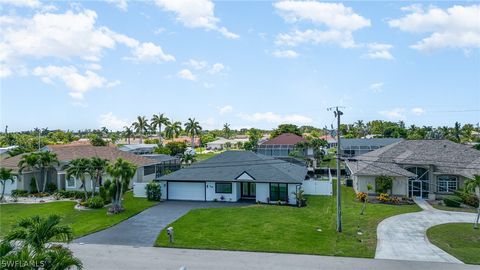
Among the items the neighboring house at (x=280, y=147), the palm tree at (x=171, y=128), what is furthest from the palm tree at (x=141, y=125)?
the neighboring house at (x=280, y=147)

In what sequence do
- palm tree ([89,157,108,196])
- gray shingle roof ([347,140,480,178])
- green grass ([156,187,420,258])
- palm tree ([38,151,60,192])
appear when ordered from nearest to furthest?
green grass ([156,187,420,258]) → palm tree ([89,157,108,196]) → gray shingle roof ([347,140,480,178]) → palm tree ([38,151,60,192])

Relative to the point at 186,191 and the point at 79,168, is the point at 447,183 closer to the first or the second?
the point at 186,191

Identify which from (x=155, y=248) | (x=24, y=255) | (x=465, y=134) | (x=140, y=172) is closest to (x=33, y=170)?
(x=140, y=172)

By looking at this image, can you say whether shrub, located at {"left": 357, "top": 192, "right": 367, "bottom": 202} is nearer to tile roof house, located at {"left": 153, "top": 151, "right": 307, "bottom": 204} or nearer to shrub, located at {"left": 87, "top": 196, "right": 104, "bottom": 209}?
tile roof house, located at {"left": 153, "top": 151, "right": 307, "bottom": 204}

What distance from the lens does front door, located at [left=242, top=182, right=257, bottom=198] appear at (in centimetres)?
Result: 3762

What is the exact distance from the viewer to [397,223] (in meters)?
28.1

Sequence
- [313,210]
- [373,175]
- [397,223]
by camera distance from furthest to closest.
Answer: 1. [373,175]
2. [313,210]
3. [397,223]

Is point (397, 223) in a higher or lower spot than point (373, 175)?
lower

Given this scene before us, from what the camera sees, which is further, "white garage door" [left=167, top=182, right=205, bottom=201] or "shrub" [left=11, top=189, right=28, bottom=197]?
"shrub" [left=11, top=189, right=28, bottom=197]

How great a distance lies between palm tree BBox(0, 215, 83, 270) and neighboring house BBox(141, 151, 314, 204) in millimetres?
24966

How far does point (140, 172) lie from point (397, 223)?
31095mm

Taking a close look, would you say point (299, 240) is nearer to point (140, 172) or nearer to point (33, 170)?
point (140, 172)

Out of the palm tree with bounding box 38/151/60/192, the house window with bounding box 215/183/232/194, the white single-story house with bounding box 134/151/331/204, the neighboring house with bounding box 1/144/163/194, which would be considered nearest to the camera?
the white single-story house with bounding box 134/151/331/204

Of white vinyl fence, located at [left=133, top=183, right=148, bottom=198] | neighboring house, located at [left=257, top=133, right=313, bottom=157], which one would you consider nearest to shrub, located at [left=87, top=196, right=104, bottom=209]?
white vinyl fence, located at [left=133, top=183, right=148, bottom=198]
